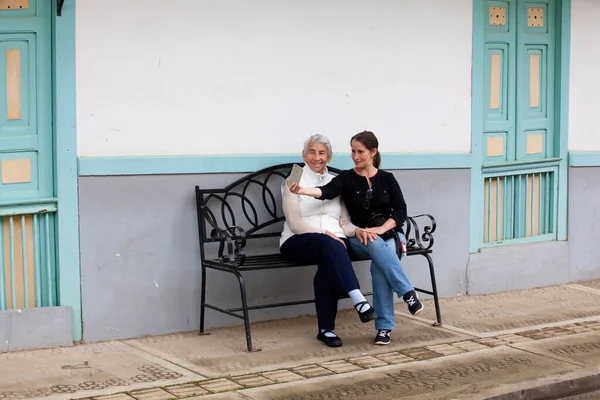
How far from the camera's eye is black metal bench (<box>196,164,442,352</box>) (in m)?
7.05

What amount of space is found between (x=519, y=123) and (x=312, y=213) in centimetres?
280

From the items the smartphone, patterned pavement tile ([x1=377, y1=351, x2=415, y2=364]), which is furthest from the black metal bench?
patterned pavement tile ([x1=377, y1=351, x2=415, y2=364])

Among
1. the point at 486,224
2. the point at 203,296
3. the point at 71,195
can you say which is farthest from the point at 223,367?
the point at 486,224

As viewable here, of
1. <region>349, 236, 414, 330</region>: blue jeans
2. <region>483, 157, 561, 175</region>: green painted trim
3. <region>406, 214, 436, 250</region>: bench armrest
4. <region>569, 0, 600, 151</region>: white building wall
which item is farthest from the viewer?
<region>569, 0, 600, 151</region>: white building wall

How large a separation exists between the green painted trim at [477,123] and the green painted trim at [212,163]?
413 millimetres

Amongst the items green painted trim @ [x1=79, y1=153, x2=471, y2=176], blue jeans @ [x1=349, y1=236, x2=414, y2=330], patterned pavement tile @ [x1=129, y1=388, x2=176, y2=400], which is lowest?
patterned pavement tile @ [x1=129, y1=388, x2=176, y2=400]

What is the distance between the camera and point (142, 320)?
281 inches

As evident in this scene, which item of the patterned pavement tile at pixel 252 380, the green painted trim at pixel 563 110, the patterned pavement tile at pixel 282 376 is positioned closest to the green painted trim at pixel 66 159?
the patterned pavement tile at pixel 252 380

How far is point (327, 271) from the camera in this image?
7082 mm

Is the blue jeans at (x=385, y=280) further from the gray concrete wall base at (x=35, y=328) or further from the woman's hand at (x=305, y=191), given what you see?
the gray concrete wall base at (x=35, y=328)

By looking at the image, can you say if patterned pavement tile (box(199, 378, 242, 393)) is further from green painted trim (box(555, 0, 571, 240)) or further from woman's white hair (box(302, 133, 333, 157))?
green painted trim (box(555, 0, 571, 240))

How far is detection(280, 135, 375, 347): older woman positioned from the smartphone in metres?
0.09

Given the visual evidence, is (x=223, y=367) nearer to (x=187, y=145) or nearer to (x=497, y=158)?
(x=187, y=145)

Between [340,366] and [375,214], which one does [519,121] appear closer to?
[375,214]
